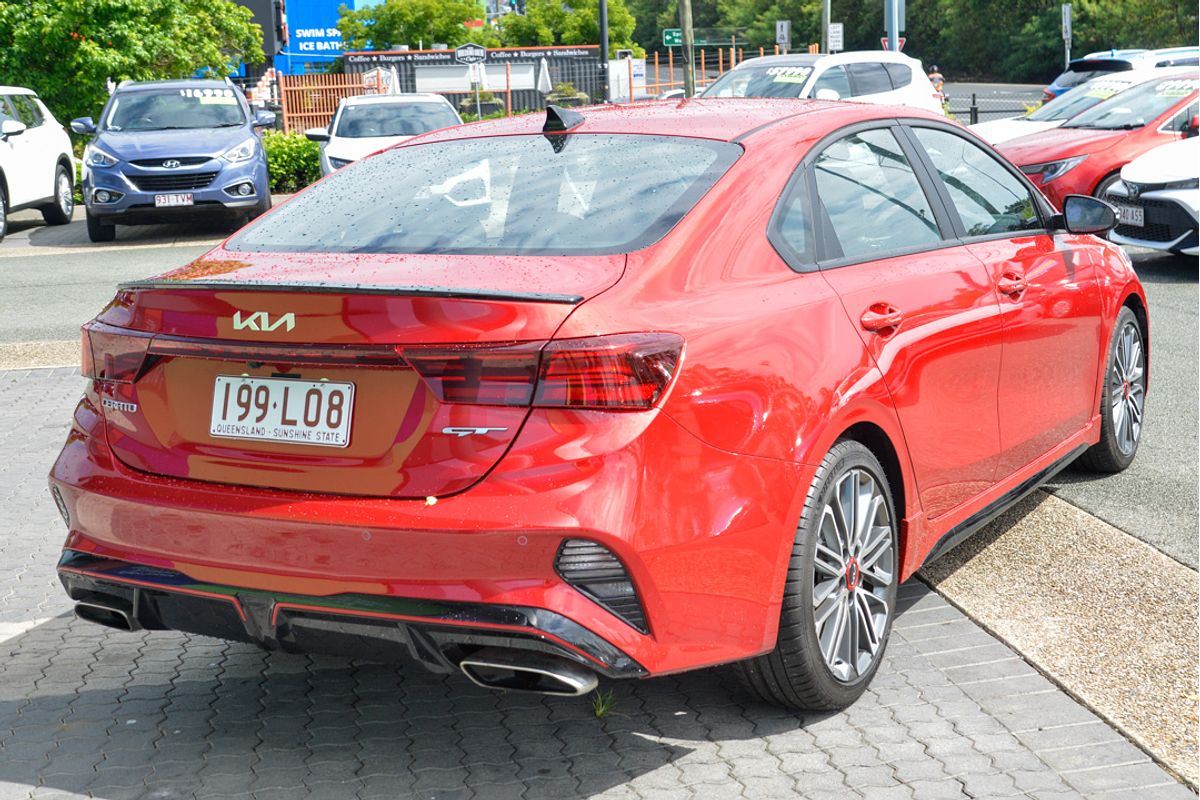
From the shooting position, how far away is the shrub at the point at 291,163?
22844 millimetres

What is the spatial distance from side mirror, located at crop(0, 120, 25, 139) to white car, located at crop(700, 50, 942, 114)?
8.34m

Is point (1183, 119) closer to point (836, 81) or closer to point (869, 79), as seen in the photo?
point (836, 81)

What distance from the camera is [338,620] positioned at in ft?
11.3

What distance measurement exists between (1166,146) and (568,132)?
10013 mm

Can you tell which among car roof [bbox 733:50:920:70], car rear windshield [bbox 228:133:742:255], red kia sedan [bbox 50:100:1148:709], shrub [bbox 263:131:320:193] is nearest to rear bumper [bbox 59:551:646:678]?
red kia sedan [bbox 50:100:1148:709]

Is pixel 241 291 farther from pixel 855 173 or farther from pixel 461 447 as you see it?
pixel 855 173

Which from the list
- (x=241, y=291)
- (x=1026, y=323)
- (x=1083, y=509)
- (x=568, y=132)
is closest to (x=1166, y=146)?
(x=1083, y=509)

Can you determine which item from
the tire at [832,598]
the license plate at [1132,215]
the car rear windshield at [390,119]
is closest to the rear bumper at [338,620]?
the tire at [832,598]

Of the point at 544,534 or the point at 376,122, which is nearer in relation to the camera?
the point at 544,534

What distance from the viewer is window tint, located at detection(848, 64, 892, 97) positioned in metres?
18.9

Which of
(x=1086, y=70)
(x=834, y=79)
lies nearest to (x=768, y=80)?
(x=834, y=79)

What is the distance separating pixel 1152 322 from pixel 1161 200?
242 cm

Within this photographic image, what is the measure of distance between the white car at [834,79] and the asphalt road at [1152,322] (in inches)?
222

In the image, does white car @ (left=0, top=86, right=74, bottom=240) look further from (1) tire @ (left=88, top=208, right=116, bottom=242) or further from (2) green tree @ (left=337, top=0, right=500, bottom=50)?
(2) green tree @ (left=337, top=0, right=500, bottom=50)
